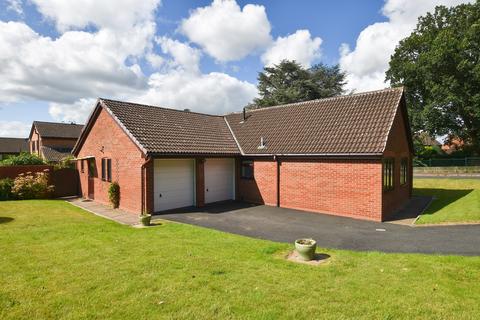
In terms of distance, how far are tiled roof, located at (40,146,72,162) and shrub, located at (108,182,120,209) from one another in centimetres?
2635

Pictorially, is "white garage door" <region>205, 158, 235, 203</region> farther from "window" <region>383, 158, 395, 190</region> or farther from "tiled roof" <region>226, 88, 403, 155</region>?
"window" <region>383, 158, 395, 190</region>

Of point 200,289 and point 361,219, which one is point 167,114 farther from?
point 200,289

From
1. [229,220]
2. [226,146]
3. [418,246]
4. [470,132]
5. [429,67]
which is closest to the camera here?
[418,246]

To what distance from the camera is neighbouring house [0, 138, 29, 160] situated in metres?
55.3

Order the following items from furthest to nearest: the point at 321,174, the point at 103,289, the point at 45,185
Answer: the point at 45,185, the point at 321,174, the point at 103,289

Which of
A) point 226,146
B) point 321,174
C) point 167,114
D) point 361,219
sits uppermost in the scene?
point 167,114

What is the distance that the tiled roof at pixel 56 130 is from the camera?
40.8 meters

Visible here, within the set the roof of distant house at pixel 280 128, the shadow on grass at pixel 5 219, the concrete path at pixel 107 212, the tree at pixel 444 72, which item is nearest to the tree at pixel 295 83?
the tree at pixel 444 72

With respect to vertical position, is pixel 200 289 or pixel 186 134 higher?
pixel 186 134

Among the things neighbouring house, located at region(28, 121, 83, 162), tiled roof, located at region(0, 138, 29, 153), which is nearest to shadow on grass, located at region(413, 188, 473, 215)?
neighbouring house, located at region(28, 121, 83, 162)

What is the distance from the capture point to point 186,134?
17359 mm

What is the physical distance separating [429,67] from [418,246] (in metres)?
31.4

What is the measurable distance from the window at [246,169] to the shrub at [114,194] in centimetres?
689

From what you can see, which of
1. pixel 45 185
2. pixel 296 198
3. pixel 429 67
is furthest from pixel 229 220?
pixel 429 67
